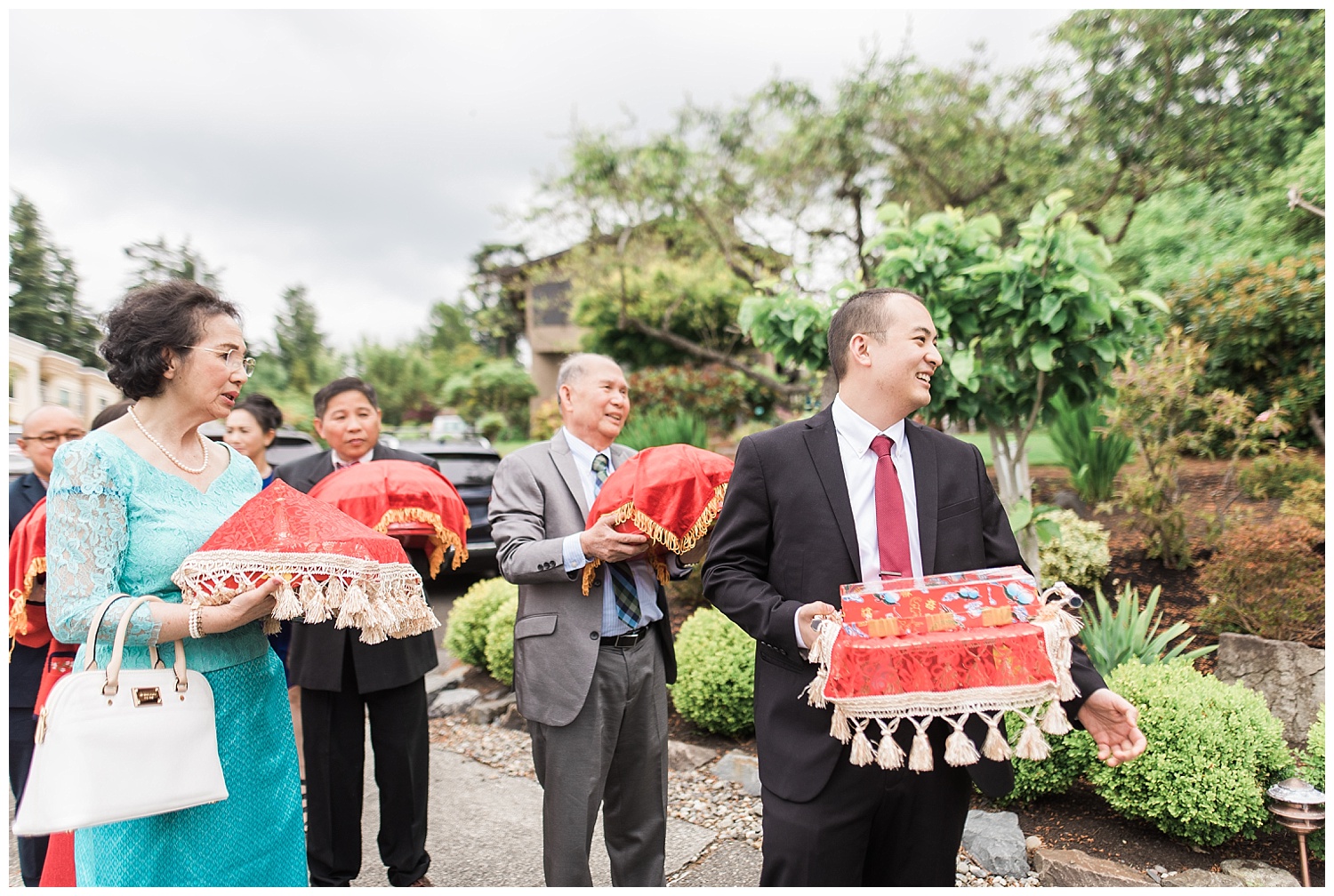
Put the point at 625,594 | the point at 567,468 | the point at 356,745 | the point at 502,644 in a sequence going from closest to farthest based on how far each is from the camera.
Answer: the point at 625,594 → the point at 567,468 → the point at 356,745 → the point at 502,644

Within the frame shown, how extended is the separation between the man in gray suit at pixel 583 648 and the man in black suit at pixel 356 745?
724mm

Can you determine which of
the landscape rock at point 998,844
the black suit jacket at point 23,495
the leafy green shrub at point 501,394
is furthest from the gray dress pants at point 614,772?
the leafy green shrub at point 501,394

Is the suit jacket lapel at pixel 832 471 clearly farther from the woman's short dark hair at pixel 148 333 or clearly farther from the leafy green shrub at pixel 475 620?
the leafy green shrub at pixel 475 620

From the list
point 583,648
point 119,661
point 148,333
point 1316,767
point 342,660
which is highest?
point 148,333

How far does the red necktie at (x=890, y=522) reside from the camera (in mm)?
1969

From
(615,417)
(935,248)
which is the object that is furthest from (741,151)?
(615,417)

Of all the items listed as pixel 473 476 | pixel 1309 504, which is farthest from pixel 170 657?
pixel 1309 504

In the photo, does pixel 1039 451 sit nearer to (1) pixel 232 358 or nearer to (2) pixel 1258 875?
(2) pixel 1258 875

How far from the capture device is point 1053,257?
4.10m

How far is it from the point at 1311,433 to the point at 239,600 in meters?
10.6

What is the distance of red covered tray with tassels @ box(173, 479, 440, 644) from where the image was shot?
6.24ft

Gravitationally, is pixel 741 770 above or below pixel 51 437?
below

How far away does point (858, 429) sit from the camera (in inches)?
81.7

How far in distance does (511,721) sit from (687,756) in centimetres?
136
